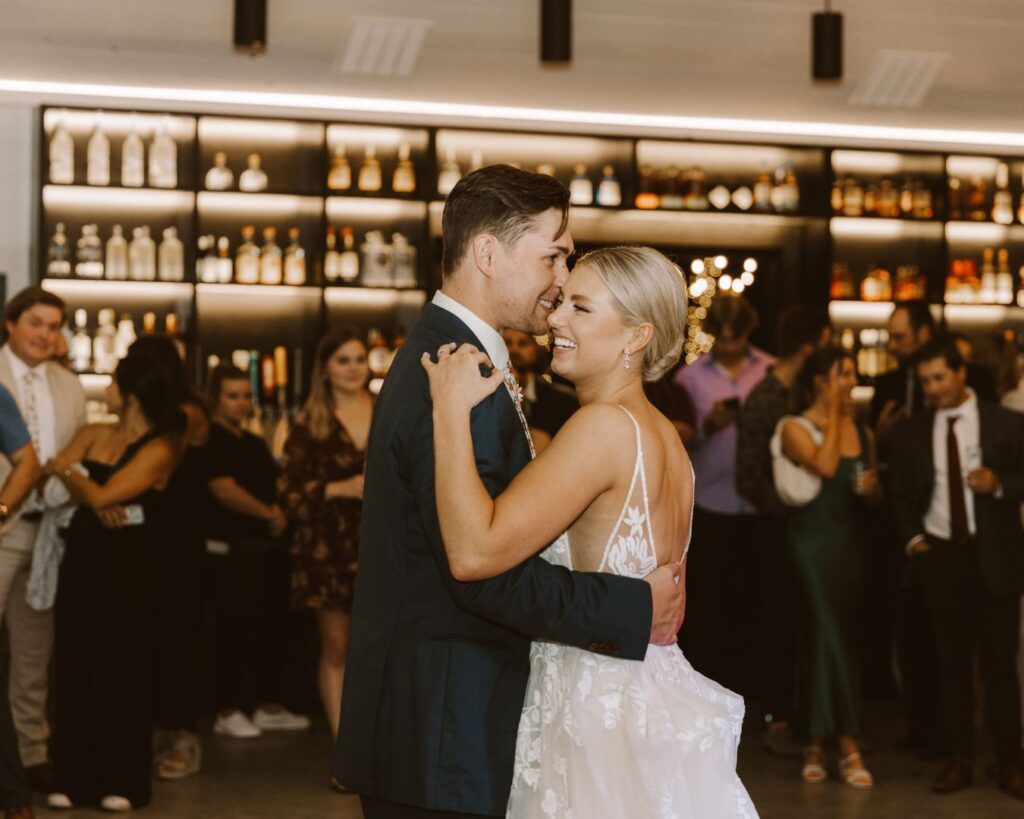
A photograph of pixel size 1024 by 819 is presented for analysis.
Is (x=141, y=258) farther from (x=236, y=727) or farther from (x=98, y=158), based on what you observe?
(x=236, y=727)

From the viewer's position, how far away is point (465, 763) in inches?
76.9

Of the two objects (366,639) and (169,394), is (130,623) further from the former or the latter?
(366,639)

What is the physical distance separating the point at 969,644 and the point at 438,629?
3.56 meters

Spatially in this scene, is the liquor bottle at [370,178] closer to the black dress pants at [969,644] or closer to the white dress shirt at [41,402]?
the white dress shirt at [41,402]

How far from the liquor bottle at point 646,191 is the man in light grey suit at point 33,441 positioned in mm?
3850

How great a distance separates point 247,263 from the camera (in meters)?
7.65

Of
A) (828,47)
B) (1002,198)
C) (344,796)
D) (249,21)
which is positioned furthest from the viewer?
(1002,198)

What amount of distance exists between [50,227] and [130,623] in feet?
11.5

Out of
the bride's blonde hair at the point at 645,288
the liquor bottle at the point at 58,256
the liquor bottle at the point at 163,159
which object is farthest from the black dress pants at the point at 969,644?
the liquor bottle at the point at 58,256

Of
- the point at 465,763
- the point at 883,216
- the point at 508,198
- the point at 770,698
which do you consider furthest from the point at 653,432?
the point at 883,216

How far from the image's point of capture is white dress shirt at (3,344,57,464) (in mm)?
4977

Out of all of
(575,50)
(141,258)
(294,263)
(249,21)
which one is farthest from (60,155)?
(575,50)

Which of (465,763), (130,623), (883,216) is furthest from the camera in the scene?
(883,216)

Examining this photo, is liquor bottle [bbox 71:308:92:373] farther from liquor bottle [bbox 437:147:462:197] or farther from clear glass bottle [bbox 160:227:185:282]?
liquor bottle [bbox 437:147:462:197]
